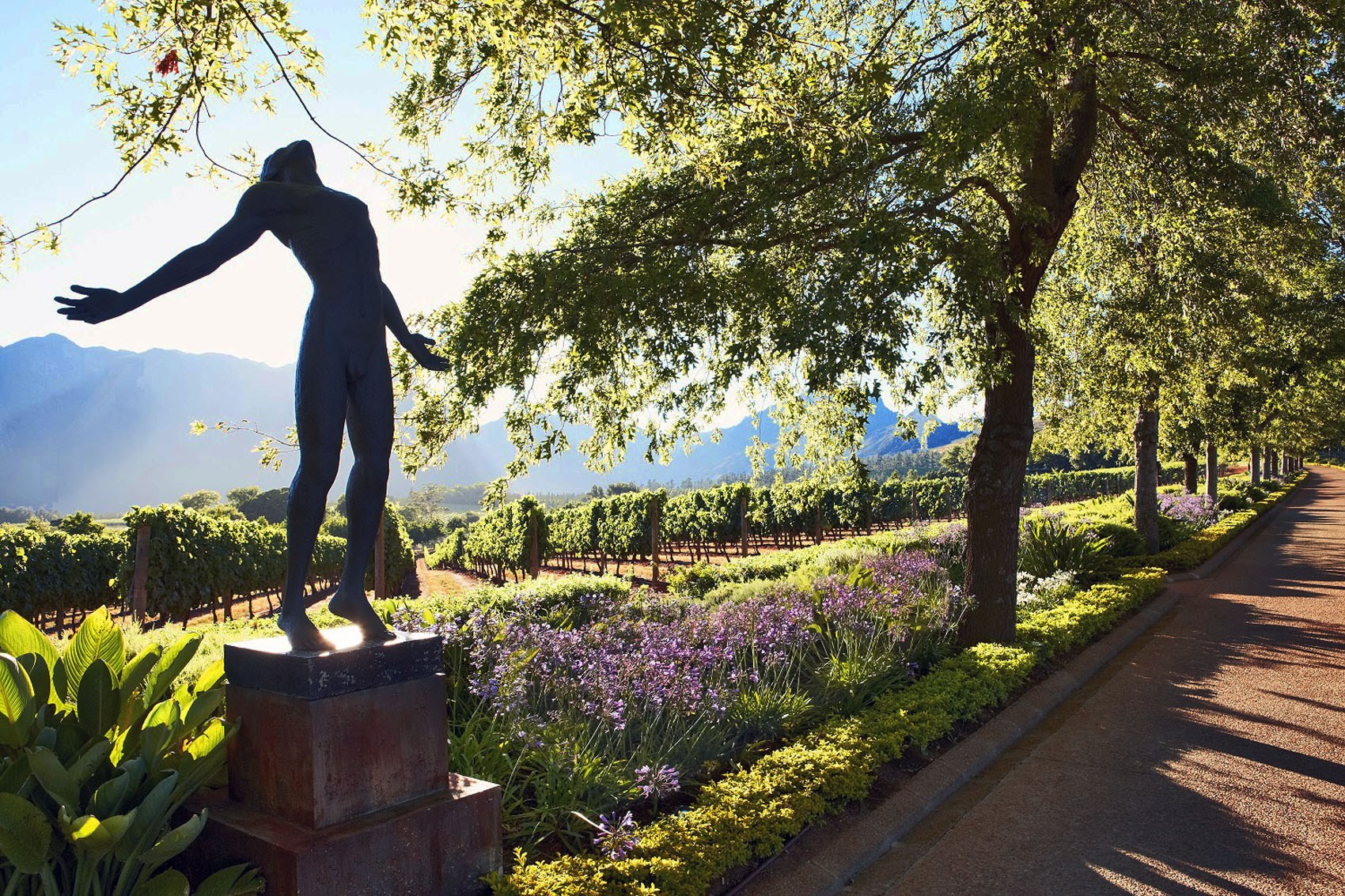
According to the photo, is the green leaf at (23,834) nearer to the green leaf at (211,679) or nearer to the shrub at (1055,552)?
the green leaf at (211,679)

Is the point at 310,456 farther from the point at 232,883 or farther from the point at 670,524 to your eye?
the point at 670,524

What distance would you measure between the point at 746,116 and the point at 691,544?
3374 centimetres

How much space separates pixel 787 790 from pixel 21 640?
3380 mm

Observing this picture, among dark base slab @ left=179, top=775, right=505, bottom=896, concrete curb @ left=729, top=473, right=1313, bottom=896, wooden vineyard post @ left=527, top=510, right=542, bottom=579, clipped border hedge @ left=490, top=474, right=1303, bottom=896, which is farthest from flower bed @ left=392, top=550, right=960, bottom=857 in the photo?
wooden vineyard post @ left=527, top=510, right=542, bottom=579

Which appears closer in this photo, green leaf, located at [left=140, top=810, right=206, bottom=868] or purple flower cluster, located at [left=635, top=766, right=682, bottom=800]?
green leaf, located at [left=140, top=810, right=206, bottom=868]

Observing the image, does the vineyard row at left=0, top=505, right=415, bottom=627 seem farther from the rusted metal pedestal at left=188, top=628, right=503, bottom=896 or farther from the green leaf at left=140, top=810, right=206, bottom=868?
the green leaf at left=140, top=810, right=206, bottom=868

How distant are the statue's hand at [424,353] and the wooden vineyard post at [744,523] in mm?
19254

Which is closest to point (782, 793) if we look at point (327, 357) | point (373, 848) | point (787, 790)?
point (787, 790)

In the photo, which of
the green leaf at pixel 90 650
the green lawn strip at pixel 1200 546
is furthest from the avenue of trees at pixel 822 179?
the green lawn strip at pixel 1200 546

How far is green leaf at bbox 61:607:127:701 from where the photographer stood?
3143 millimetres

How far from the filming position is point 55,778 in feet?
8.35

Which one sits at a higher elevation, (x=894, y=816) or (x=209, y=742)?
(x=209, y=742)

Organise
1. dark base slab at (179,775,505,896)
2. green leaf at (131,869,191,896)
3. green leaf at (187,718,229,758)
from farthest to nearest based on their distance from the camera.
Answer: green leaf at (187,718,229,758), dark base slab at (179,775,505,896), green leaf at (131,869,191,896)

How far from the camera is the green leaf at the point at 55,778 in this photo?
8.17 feet
